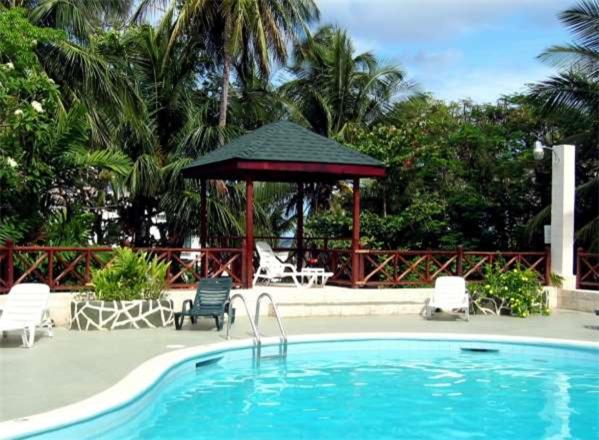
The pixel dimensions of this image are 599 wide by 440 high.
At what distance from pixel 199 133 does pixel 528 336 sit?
39.6 ft

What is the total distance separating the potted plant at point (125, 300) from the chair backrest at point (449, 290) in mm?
5320

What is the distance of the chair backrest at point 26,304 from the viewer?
1057cm

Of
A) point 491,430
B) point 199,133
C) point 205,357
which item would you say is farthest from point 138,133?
point 491,430

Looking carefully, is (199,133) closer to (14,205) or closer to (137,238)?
(137,238)

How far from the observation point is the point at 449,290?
1473 centimetres

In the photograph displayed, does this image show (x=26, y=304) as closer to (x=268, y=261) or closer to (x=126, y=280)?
(x=126, y=280)

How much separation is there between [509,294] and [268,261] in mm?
5396

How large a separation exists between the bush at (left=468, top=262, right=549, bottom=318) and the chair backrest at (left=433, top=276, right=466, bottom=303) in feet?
3.04

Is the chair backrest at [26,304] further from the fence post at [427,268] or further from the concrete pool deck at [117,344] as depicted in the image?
the fence post at [427,268]

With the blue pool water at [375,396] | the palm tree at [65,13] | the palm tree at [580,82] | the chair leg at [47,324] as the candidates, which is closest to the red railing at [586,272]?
the palm tree at [580,82]

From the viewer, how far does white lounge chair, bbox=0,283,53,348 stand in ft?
34.0

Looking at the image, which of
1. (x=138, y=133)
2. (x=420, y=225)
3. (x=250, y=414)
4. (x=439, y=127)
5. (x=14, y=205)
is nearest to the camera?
(x=250, y=414)

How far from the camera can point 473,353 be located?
12.0m

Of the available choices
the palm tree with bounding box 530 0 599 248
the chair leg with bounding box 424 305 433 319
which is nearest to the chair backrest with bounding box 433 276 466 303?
the chair leg with bounding box 424 305 433 319
